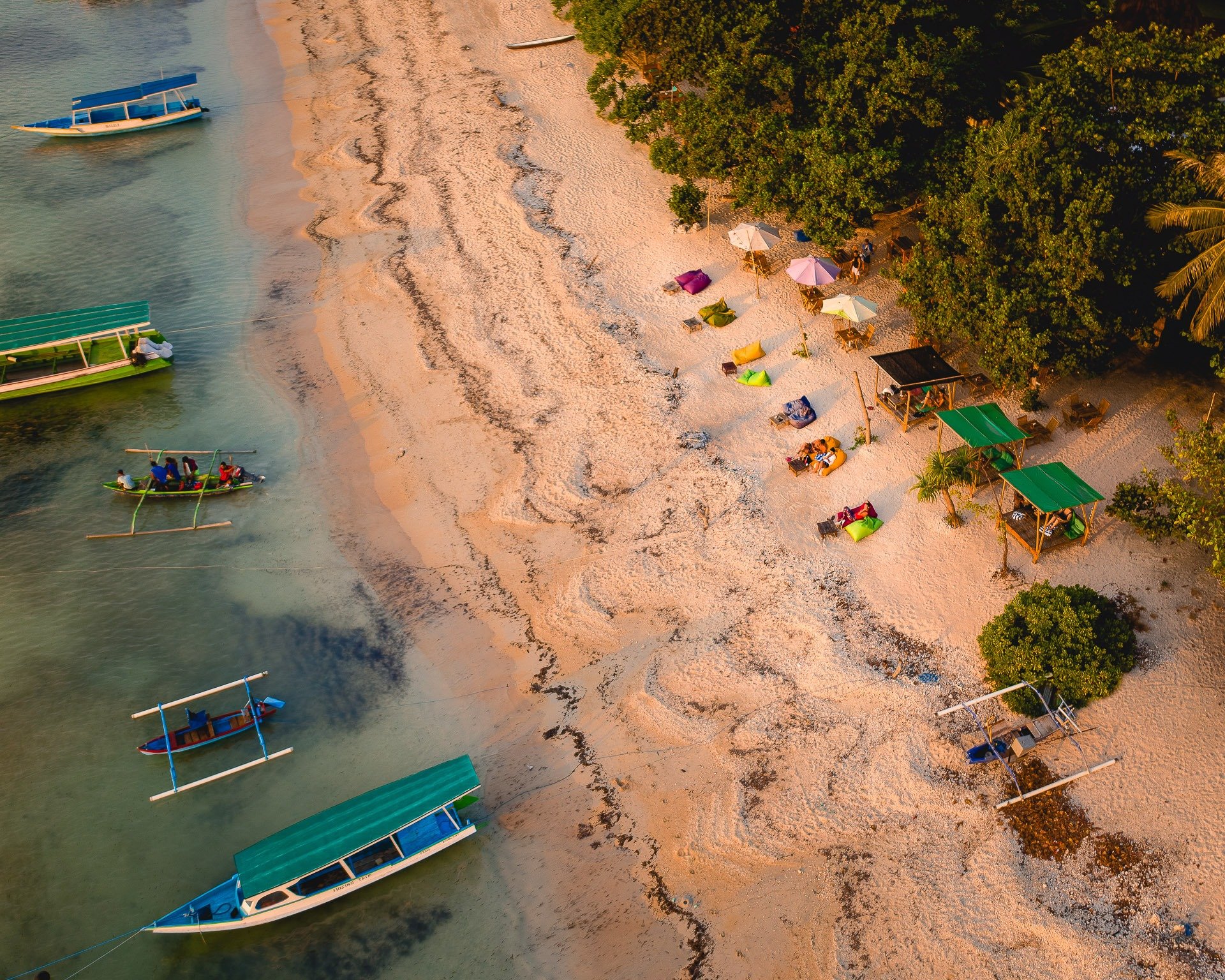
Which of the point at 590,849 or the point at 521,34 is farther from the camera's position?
the point at 521,34

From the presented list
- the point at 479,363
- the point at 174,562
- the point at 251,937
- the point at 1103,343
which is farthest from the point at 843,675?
the point at 174,562

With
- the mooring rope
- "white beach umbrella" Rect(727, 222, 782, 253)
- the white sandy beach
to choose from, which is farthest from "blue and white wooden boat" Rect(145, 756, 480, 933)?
"white beach umbrella" Rect(727, 222, 782, 253)

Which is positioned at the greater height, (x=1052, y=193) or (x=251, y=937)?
(x=1052, y=193)

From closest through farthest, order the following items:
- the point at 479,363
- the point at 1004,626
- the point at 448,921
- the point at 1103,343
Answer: the point at 448,921, the point at 1004,626, the point at 1103,343, the point at 479,363

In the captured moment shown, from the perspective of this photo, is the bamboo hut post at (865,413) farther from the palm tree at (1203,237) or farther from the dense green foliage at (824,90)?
the palm tree at (1203,237)

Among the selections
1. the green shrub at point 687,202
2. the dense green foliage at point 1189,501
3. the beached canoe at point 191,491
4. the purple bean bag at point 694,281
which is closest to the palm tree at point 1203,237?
the dense green foliage at point 1189,501

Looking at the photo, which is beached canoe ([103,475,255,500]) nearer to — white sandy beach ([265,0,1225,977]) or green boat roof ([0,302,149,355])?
white sandy beach ([265,0,1225,977])

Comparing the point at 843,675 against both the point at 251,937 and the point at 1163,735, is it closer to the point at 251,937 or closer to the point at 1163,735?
the point at 1163,735
